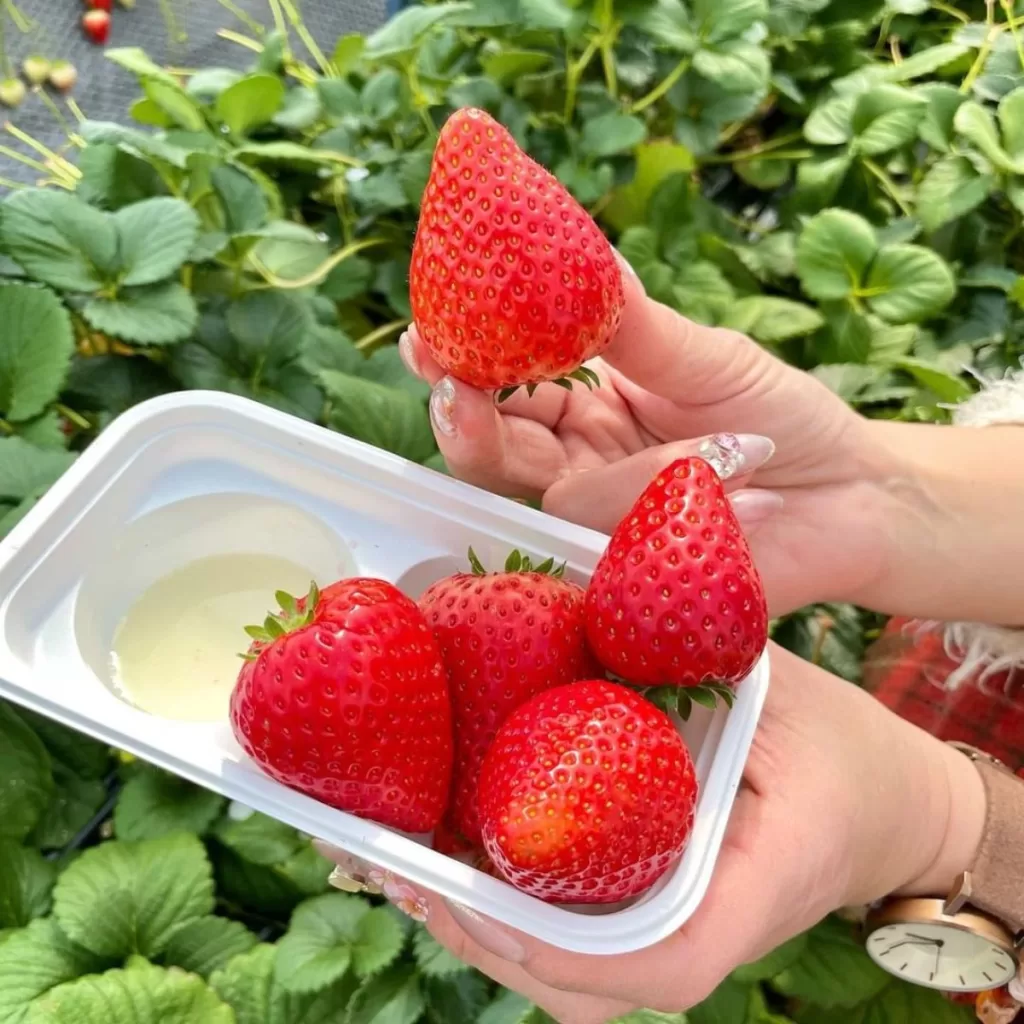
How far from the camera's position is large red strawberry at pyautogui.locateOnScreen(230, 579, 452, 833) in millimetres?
566

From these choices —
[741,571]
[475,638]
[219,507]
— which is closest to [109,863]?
[219,507]

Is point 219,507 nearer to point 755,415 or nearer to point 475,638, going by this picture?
point 475,638

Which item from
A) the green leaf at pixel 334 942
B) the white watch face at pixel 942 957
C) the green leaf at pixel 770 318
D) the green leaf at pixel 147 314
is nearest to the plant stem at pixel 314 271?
the green leaf at pixel 147 314

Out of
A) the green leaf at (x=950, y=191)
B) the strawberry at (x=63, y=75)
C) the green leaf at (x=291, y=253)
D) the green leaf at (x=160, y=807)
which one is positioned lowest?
the green leaf at (x=160, y=807)

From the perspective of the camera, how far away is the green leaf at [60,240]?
968 millimetres

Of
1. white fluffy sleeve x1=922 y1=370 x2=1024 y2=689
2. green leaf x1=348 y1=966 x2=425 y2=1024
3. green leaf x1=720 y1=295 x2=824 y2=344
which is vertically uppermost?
green leaf x1=720 y1=295 x2=824 y2=344

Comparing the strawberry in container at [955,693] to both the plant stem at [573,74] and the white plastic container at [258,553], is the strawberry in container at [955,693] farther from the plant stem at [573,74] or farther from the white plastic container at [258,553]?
A: the plant stem at [573,74]

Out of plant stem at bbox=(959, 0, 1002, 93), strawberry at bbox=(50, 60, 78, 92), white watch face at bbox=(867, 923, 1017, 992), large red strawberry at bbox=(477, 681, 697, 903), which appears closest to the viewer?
large red strawberry at bbox=(477, 681, 697, 903)

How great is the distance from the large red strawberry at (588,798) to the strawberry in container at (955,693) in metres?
0.61

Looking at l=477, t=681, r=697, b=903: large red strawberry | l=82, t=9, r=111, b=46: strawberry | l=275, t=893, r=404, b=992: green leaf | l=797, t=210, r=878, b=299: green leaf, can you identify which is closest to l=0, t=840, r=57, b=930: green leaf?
l=275, t=893, r=404, b=992: green leaf

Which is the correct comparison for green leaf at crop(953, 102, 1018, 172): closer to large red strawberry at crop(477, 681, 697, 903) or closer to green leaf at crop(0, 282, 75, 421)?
large red strawberry at crop(477, 681, 697, 903)

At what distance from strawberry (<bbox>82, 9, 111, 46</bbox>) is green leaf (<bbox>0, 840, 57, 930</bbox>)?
120 cm

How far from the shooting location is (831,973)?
95cm

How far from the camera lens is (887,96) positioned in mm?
1272
